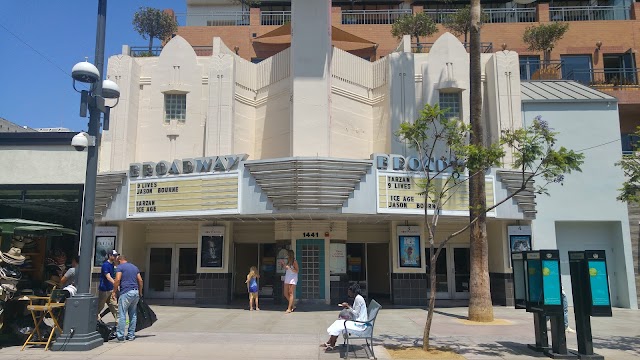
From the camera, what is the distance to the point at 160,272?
20875 millimetres

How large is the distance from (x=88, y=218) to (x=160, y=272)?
36.5ft

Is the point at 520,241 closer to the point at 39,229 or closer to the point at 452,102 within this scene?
the point at 452,102

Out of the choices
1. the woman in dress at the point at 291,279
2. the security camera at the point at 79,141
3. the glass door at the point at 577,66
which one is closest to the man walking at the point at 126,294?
the security camera at the point at 79,141

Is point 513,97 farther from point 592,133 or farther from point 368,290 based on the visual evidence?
point 368,290

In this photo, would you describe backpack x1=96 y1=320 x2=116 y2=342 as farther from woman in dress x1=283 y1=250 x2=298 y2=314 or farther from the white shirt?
→ woman in dress x1=283 y1=250 x2=298 y2=314

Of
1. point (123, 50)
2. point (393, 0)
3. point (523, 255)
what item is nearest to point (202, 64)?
point (123, 50)

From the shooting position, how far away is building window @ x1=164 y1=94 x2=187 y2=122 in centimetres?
2052

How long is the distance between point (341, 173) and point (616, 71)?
2198cm

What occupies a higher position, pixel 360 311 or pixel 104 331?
pixel 360 311

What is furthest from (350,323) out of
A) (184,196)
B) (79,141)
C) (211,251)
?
(211,251)

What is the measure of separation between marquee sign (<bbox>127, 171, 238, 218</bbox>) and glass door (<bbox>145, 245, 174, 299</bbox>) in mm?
4210

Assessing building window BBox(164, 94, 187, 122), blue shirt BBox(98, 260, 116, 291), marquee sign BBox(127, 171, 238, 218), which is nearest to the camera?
blue shirt BBox(98, 260, 116, 291)

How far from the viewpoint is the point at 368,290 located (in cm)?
2162

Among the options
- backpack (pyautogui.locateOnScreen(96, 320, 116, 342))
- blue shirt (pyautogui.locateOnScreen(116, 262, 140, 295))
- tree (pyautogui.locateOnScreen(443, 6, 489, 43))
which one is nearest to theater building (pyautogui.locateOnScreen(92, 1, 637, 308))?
blue shirt (pyautogui.locateOnScreen(116, 262, 140, 295))
